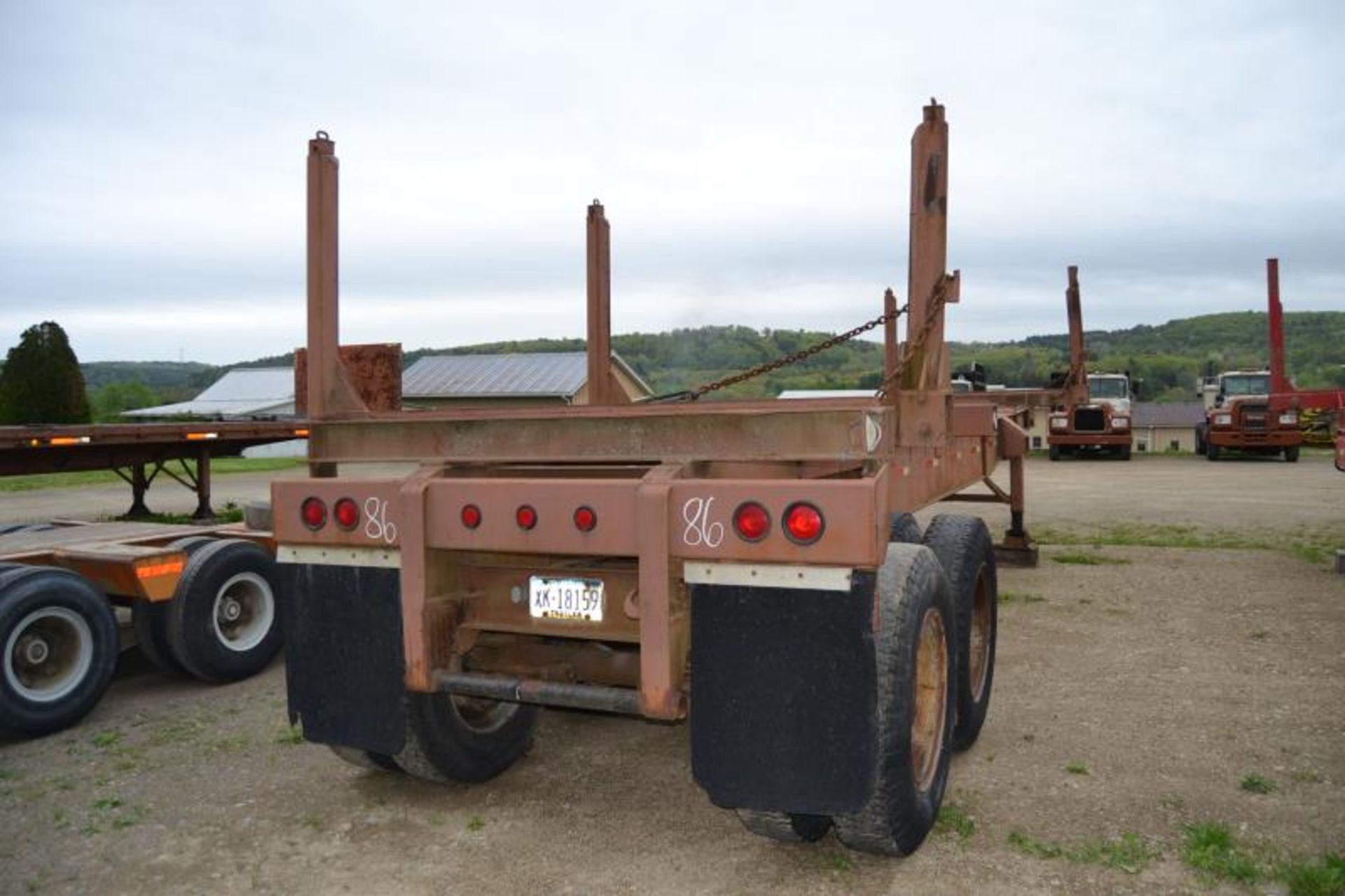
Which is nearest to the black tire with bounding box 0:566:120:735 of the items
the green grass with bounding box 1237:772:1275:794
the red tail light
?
the red tail light

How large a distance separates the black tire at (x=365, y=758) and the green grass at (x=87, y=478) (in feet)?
51.3

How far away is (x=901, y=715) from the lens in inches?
130

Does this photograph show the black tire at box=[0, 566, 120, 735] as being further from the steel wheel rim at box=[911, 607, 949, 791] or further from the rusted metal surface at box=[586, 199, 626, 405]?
the steel wheel rim at box=[911, 607, 949, 791]

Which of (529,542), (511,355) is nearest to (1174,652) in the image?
(529,542)

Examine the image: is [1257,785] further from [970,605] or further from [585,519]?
[585,519]

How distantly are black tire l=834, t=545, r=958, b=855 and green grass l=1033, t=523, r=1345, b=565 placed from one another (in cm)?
837

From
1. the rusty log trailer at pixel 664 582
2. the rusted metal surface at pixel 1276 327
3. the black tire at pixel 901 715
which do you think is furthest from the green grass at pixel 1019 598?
the rusted metal surface at pixel 1276 327

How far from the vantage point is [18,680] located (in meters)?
5.31

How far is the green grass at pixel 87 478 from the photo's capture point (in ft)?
76.4

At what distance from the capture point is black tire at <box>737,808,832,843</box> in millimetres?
3420

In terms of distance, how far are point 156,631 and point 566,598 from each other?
3.69m

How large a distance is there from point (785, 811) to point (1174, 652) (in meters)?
4.49

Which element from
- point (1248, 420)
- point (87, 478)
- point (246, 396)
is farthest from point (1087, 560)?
point (246, 396)

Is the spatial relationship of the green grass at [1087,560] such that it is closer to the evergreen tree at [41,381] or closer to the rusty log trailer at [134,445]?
the rusty log trailer at [134,445]
